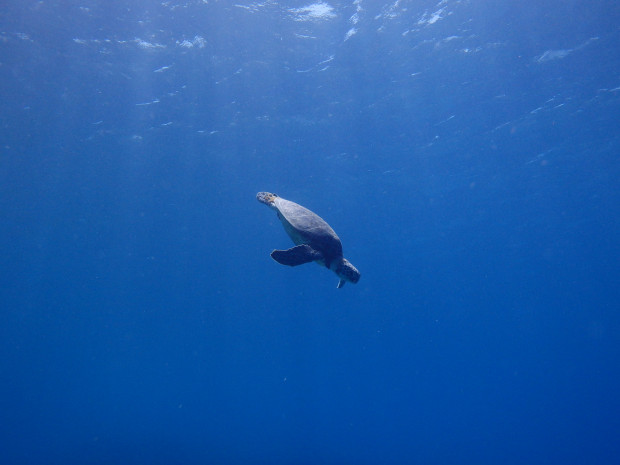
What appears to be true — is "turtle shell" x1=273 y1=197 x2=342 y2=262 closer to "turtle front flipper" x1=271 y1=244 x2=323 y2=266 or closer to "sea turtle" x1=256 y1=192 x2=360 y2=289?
"sea turtle" x1=256 y1=192 x2=360 y2=289

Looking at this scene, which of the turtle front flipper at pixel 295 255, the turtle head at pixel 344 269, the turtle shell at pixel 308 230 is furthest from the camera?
the turtle head at pixel 344 269

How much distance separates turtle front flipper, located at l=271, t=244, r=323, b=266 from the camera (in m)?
3.70

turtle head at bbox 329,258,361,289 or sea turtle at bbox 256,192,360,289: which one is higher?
sea turtle at bbox 256,192,360,289

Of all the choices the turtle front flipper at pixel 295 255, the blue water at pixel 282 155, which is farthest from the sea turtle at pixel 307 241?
the blue water at pixel 282 155

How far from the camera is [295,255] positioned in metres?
3.77

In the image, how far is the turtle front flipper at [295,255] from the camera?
3703 mm

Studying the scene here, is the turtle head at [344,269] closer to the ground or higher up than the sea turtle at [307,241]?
closer to the ground

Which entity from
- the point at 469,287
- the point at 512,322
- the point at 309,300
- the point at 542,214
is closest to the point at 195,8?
the point at 542,214

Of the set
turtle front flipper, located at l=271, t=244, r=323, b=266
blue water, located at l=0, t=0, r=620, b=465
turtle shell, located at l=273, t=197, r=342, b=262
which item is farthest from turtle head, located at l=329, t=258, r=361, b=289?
blue water, located at l=0, t=0, r=620, b=465

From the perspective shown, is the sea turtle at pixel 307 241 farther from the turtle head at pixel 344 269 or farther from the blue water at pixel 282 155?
the blue water at pixel 282 155

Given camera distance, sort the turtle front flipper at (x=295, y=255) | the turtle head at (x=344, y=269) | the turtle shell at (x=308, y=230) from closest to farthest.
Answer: the turtle front flipper at (x=295, y=255)
the turtle shell at (x=308, y=230)
the turtle head at (x=344, y=269)

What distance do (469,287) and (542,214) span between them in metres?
21.8

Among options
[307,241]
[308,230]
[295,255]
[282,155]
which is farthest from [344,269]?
[282,155]

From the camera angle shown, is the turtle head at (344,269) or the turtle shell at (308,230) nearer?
the turtle shell at (308,230)
